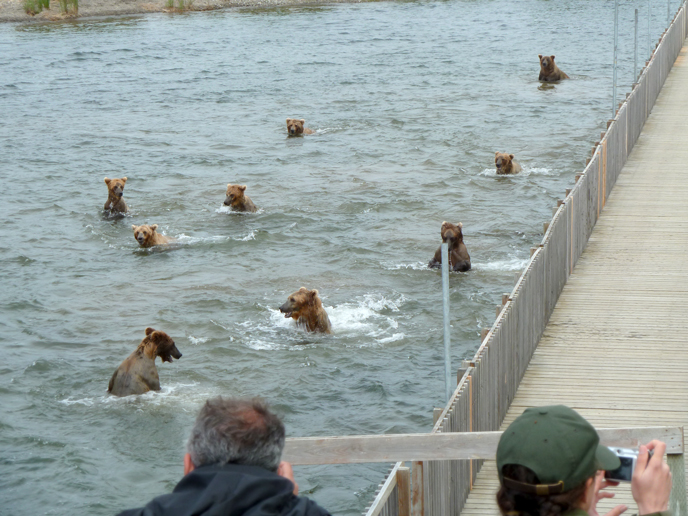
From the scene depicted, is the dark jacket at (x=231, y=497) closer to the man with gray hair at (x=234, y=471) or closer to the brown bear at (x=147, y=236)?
the man with gray hair at (x=234, y=471)

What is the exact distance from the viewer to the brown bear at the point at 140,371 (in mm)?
13008

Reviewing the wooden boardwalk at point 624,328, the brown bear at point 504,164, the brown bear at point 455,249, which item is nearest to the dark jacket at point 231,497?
the wooden boardwalk at point 624,328

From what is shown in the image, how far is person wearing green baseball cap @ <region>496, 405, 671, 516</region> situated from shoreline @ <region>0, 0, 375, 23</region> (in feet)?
198

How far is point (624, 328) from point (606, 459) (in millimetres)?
9169

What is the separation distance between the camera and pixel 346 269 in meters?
18.7

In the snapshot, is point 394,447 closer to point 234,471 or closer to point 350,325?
point 234,471

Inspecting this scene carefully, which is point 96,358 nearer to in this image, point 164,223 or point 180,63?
point 164,223

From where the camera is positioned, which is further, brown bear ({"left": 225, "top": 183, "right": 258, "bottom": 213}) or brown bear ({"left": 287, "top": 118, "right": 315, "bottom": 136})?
brown bear ({"left": 287, "top": 118, "right": 315, "bottom": 136})

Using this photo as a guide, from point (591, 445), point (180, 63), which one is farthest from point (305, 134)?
point (591, 445)

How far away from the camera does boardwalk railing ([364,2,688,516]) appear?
6.84 m

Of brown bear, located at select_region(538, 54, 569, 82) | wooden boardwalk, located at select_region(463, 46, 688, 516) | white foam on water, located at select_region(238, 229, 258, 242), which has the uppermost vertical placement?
brown bear, located at select_region(538, 54, 569, 82)

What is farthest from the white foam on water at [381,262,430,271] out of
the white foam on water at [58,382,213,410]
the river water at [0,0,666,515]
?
the white foam on water at [58,382,213,410]

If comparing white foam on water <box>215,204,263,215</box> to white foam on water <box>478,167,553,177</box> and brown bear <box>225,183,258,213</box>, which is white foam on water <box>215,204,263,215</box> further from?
white foam on water <box>478,167,553,177</box>

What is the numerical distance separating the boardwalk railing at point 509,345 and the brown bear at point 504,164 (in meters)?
6.23
